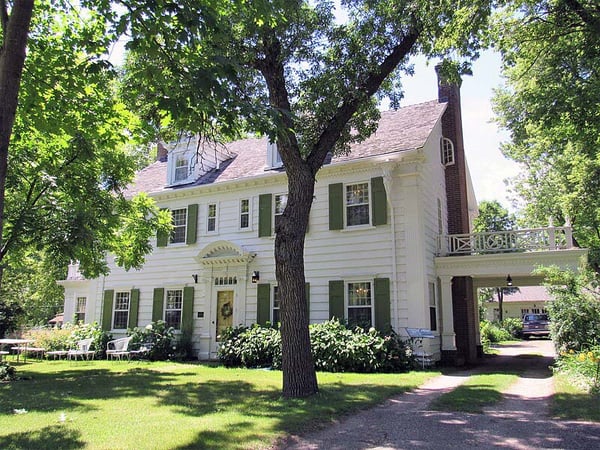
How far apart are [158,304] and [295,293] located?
37.4ft

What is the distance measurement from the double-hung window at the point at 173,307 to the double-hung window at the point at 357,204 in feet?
24.4

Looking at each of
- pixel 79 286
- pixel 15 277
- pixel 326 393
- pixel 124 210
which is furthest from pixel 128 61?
pixel 15 277

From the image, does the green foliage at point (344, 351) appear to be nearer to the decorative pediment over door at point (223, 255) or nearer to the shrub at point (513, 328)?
the decorative pediment over door at point (223, 255)

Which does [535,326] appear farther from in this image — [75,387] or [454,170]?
[75,387]

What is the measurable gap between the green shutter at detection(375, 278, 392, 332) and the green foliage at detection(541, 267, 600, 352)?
4.26 m

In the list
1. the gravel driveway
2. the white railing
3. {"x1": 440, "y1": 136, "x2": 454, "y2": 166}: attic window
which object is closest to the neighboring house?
{"x1": 440, "y1": 136, "x2": 454, "y2": 166}: attic window

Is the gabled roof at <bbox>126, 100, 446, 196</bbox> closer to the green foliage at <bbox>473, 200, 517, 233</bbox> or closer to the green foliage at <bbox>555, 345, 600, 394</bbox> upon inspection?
the green foliage at <bbox>555, 345, 600, 394</bbox>

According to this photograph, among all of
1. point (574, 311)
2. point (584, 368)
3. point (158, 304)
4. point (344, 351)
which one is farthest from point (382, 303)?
point (158, 304)

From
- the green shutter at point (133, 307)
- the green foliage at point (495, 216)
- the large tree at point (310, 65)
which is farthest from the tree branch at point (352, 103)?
the green foliage at point (495, 216)

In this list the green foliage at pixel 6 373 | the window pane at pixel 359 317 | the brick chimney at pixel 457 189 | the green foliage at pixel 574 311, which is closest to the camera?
the green foliage at pixel 574 311

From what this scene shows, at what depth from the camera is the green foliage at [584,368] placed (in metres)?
9.00

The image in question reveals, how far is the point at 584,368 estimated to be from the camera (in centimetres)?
980

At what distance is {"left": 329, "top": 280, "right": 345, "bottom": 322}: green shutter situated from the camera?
1512 centimetres

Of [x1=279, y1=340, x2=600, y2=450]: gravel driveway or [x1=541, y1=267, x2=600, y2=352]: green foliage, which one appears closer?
[x1=279, y1=340, x2=600, y2=450]: gravel driveway
